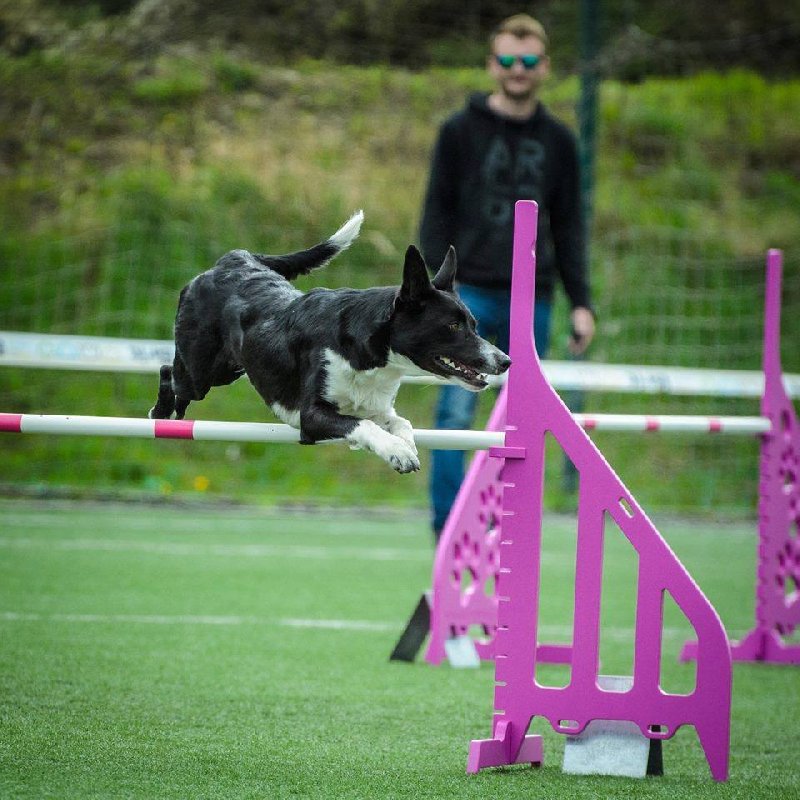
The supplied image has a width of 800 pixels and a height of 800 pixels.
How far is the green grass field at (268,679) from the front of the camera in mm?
2705

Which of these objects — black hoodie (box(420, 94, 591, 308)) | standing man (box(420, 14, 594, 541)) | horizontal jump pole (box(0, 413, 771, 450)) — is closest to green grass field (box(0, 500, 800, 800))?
Result: horizontal jump pole (box(0, 413, 771, 450))

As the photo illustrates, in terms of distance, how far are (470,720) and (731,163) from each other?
11730 mm

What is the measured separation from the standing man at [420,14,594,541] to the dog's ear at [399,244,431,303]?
5.87ft

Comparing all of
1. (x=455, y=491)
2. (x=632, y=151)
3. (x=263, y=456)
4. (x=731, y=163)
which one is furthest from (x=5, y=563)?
(x=731, y=163)

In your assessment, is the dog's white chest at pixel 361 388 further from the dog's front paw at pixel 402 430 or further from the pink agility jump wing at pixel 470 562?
the pink agility jump wing at pixel 470 562

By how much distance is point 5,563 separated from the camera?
5.88 metres

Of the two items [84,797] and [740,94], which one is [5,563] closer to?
[84,797]

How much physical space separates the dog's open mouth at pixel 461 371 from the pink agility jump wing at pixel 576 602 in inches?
4.7

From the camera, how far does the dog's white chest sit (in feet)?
9.32

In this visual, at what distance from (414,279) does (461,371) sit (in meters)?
0.23

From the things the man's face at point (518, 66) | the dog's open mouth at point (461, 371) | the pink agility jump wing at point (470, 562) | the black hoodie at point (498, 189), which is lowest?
the pink agility jump wing at point (470, 562)

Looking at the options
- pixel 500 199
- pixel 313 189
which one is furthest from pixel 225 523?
pixel 313 189

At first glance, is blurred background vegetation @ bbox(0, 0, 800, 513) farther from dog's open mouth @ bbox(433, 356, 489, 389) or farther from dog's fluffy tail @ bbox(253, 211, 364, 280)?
dog's open mouth @ bbox(433, 356, 489, 389)

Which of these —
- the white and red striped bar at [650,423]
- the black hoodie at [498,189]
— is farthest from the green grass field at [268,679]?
the black hoodie at [498,189]
